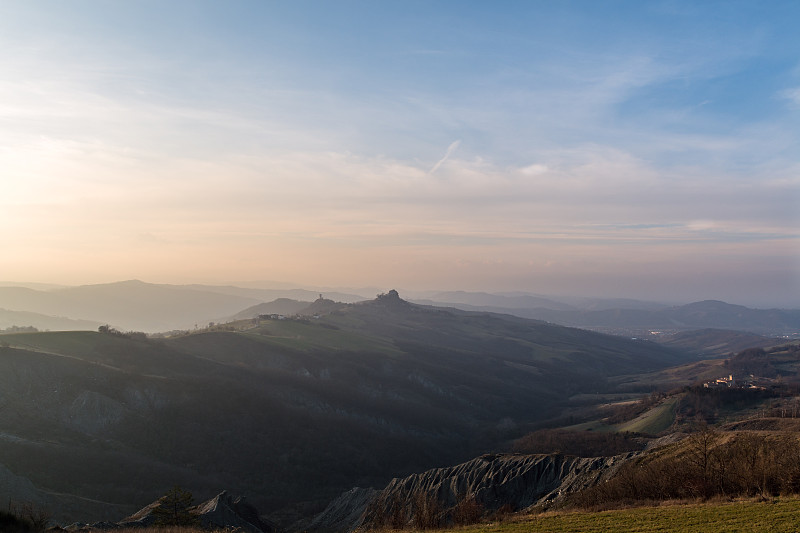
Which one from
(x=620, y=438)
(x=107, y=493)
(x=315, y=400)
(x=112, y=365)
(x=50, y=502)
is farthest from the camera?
(x=315, y=400)

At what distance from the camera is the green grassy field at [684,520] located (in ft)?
70.8

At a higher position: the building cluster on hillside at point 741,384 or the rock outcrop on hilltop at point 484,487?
the rock outcrop on hilltop at point 484,487

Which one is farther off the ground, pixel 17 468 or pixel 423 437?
pixel 17 468

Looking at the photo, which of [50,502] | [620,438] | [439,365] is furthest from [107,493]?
[439,365]

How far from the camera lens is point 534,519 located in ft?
103

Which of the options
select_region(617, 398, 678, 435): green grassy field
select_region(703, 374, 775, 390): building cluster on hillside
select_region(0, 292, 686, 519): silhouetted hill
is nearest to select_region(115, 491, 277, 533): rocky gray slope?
select_region(0, 292, 686, 519): silhouetted hill

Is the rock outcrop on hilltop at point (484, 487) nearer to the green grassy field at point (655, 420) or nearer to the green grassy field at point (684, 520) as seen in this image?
the green grassy field at point (684, 520)

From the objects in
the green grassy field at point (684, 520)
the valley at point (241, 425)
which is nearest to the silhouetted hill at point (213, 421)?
the valley at point (241, 425)

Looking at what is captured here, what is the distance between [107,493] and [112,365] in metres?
42.2

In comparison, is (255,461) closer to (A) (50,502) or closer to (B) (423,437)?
(A) (50,502)

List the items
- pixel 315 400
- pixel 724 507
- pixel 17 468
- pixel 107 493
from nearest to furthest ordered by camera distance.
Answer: pixel 724 507
pixel 17 468
pixel 107 493
pixel 315 400

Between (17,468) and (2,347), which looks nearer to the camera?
(17,468)

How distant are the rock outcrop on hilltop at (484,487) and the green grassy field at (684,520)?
21.1m

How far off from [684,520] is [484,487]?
126 feet
